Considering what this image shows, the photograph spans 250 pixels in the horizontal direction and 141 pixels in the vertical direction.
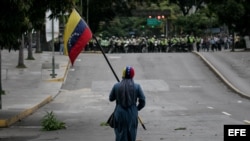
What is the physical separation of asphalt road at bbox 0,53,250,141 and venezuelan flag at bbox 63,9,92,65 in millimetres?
2191

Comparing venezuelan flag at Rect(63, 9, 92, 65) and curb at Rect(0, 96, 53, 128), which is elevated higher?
venezuelan flag at Rect(63, 9, 92, 65)

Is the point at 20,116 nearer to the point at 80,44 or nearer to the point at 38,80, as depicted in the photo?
the point at 80,44

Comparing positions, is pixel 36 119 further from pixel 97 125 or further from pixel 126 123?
pixel 126 123

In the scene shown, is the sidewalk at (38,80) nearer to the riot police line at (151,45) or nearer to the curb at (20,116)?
the curb at (20,116)

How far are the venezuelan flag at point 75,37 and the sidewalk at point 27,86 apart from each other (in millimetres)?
3745

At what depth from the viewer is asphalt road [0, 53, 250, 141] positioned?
1549 centimetres

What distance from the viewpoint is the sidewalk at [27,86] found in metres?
21.2

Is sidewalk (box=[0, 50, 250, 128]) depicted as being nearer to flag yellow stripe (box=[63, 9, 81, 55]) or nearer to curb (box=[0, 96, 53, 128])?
curb (box=[0, 96, 53, 128])

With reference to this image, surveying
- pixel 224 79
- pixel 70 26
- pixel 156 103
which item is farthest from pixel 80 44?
pixel 224 79

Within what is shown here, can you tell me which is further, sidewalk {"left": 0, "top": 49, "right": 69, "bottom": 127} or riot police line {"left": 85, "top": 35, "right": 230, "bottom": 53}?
riot police line {"left": 85, "top": 35, "right": 230, "bottom": 53}

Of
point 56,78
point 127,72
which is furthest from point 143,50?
point 127,72

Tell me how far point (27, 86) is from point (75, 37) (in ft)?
60.8

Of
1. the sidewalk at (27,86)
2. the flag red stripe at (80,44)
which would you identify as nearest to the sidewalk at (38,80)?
the sidewalk at (27,86)

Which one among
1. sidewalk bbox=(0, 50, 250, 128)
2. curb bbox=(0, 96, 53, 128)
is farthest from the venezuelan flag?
sidewalk bbox=(0, 50, 250, 128)
